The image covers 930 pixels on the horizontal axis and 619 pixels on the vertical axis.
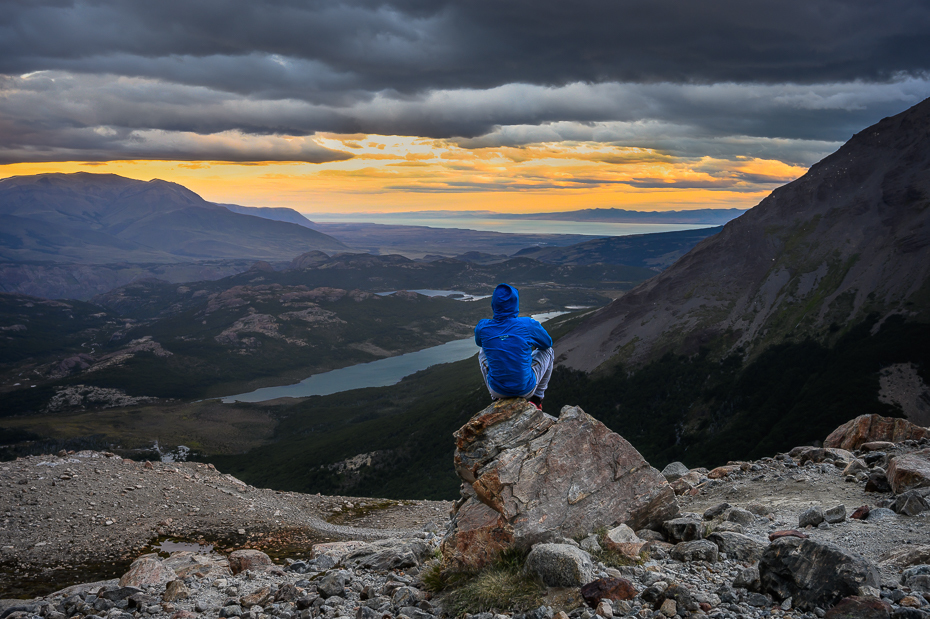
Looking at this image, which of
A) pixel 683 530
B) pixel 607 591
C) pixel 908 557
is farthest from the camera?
pixel 683 530

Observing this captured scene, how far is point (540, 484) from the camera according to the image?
13445mm

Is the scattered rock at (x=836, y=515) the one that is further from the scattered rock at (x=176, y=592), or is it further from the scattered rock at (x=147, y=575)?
the scattered rock at (x=147, y=575)

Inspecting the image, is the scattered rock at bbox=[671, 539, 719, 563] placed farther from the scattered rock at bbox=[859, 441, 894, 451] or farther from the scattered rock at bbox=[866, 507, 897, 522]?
the scattered rock at bbox=[859, 441, 894, 451]

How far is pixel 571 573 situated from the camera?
10680mm

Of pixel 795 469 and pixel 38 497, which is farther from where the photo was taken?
pixel 38 497

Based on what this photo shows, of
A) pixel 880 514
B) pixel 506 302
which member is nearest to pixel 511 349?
pixel 506 302

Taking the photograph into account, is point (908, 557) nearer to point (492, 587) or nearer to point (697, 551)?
point (697, 551)

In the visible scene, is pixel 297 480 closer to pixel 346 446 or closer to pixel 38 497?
pixel 346 446

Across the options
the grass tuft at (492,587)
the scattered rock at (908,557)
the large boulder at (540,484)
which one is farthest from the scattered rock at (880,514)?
the grass tuft at (492,587)

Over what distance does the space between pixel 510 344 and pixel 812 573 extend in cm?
761

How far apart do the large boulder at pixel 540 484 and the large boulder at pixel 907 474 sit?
6.83 meters

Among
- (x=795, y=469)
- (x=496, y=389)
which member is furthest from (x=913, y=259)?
(x=496, y=389)

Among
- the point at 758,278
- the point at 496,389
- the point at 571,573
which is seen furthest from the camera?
the point at 758,278

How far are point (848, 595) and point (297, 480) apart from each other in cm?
13541
